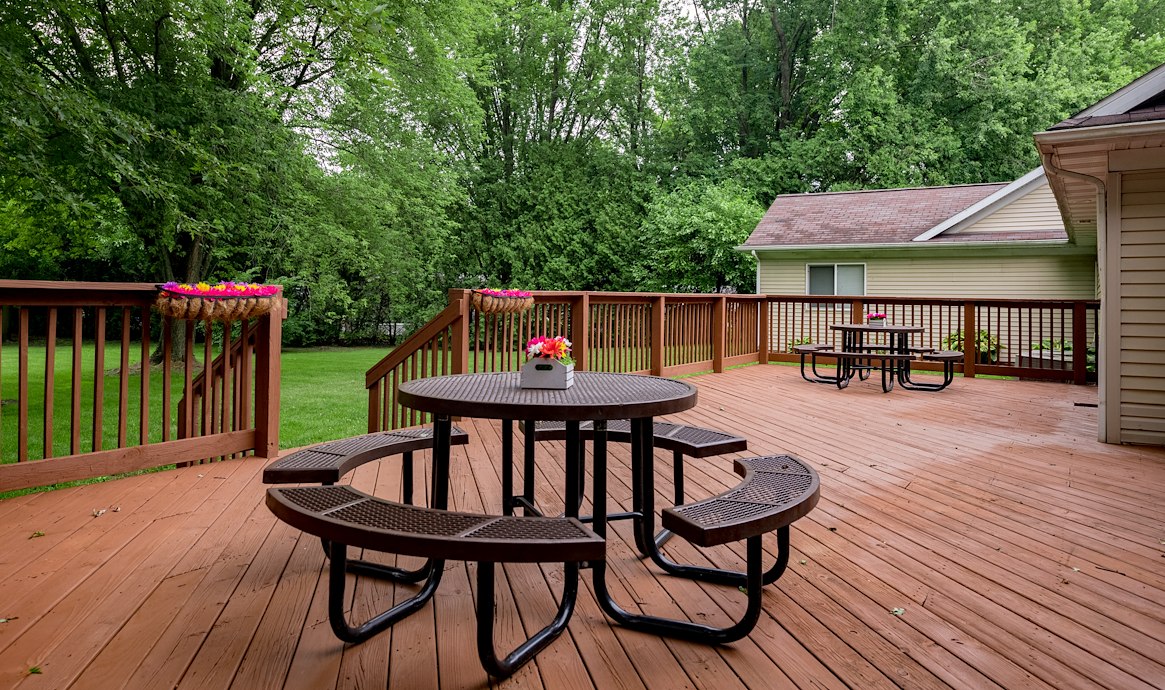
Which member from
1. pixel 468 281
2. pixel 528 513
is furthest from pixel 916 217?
pixel 528 513

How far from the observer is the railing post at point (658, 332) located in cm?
723

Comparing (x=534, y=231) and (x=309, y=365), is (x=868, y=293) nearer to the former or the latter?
(x=534, y=231)

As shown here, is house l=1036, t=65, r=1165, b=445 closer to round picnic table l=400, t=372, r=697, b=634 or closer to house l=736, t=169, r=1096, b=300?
round picnic table l=400, t=372, r=697, b=634

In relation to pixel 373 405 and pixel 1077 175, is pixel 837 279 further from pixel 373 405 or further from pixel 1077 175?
pixel 373 405

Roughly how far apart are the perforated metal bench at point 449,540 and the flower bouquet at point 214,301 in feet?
5.90

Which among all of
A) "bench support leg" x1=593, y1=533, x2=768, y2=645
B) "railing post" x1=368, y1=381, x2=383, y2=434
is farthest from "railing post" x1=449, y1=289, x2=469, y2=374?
"bench support leg" x1=593, y1=533, x2=768, y2=645

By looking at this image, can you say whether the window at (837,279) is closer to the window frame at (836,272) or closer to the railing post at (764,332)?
the window frame at (836,272)

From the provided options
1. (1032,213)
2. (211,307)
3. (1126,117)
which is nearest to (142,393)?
(211,307)

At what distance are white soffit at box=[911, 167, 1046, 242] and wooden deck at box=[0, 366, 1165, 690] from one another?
8.96 metres

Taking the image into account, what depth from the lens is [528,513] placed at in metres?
2.36

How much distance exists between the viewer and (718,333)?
8.55m

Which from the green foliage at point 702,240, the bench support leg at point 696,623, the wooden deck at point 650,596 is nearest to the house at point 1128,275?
the wooden deck at point 650,596

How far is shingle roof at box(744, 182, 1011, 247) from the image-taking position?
484 inches

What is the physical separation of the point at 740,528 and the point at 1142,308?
4.36 meters
